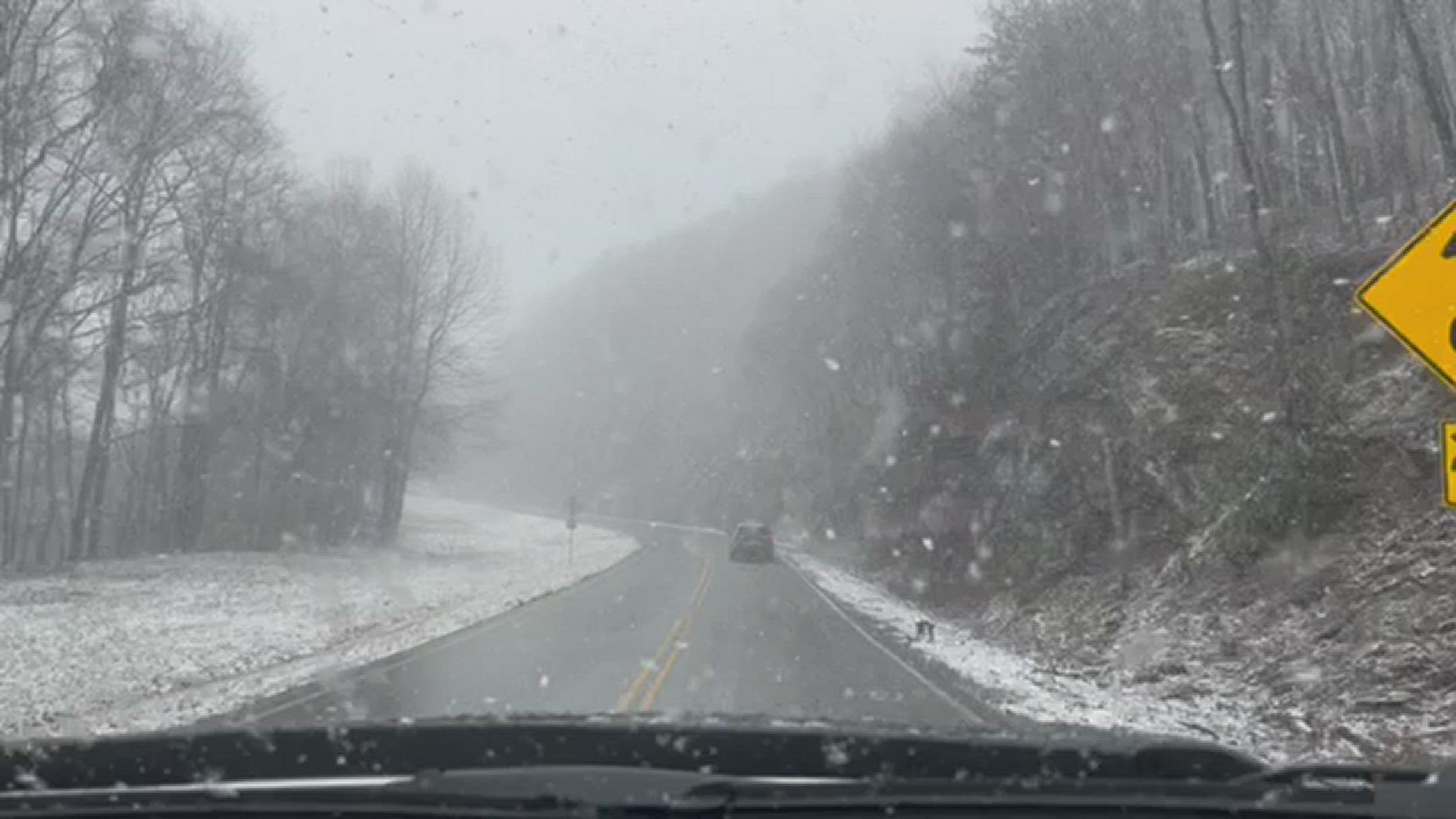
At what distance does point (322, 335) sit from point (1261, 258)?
108 ft

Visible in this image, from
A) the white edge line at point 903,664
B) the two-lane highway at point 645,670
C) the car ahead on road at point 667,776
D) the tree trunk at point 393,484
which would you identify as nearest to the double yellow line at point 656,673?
the two-lane highway at point 645,670

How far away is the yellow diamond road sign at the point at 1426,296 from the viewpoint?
6.89 m

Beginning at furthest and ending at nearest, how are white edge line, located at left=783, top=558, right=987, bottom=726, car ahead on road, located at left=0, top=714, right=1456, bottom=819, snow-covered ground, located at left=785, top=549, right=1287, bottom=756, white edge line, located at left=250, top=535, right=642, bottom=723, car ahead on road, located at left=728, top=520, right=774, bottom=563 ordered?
car ahead on road, located at left=728, top=520, right=774, bottom=563, white edge line, located at left=250, top=535, right=642, bottom=723, white edge line, located at left=783, top=558, right=987, bottom=726, snow-covered ground, located at left=785, top=549, right=1287, bottom=756, car ahead on road, located at left=0, top=714, right=1456, bottom=819

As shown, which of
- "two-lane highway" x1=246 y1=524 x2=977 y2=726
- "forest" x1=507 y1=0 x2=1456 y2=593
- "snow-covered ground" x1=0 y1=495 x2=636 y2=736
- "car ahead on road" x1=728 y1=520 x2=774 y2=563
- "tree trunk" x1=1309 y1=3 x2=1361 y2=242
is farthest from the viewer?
"car ahead on road" x1=728 y1=520 x2=774 y2=563

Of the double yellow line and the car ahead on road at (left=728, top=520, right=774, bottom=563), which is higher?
the car ahead on road at (left=728, top=520, right=774, bottom=563)

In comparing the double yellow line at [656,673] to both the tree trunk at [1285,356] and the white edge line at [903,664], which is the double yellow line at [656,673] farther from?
the tree trunk at [1285,356]

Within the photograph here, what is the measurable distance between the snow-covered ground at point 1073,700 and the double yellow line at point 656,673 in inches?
131

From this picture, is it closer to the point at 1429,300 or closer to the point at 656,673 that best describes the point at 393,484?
the point at 656,673

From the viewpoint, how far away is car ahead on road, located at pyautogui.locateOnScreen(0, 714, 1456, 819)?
9.20ft

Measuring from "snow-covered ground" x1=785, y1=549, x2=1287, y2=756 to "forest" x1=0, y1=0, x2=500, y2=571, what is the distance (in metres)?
19.9

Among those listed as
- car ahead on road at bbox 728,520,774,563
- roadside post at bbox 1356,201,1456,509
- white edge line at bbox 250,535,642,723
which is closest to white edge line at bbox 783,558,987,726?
roadside post at bbox 1356,201,1456,509

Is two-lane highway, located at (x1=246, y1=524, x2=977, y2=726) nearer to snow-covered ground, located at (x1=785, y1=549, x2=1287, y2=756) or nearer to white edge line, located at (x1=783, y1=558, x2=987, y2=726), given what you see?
white edge line, located at (x1=783, y1=558, x2=987, y2=726)

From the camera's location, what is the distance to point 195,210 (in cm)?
3238

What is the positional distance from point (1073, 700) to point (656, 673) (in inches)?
190
